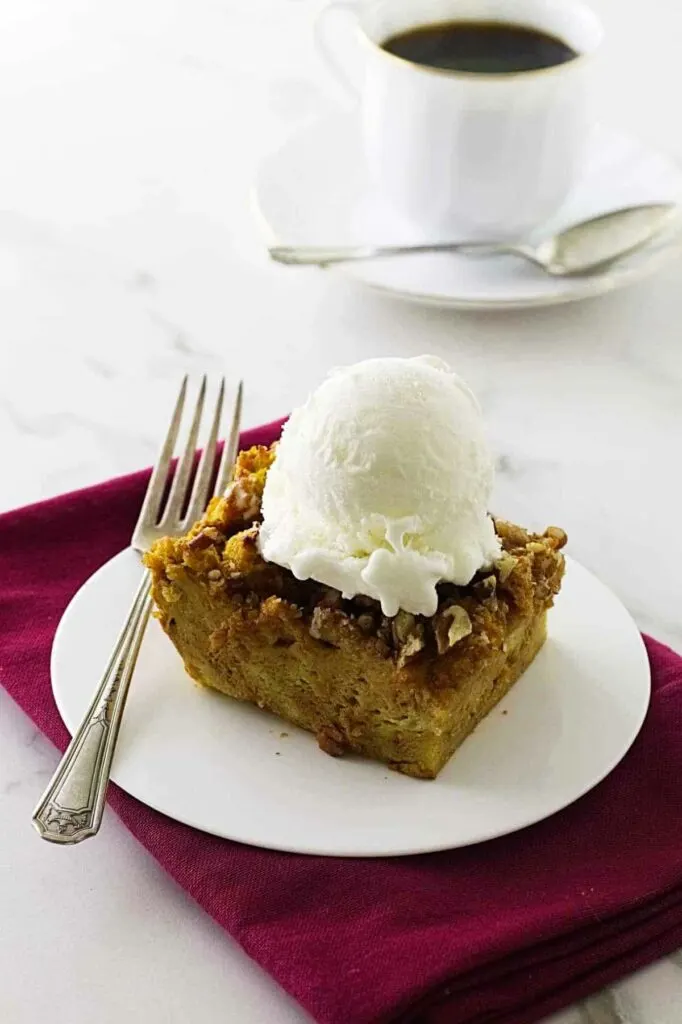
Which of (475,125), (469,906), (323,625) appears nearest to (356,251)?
(475,125)

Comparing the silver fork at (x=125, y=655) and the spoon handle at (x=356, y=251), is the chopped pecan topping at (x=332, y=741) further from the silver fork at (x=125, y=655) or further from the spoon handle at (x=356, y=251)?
the spoon handle at (x=356, y=251)

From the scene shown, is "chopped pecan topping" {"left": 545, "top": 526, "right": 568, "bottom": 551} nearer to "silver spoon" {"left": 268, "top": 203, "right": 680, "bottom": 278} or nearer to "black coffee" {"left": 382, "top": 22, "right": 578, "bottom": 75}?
"silver spoon" {"left": 268, "top": 203, "right": 680, "bottom": 278}

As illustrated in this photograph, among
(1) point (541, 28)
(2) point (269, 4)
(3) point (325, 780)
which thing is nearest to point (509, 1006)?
(3) point (325, 780)

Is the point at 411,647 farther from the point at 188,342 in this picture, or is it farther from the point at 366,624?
the point at 188,342

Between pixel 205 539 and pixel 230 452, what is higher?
pixel 205 539

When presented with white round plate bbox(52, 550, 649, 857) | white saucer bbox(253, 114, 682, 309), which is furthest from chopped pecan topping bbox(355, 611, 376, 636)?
white saucer bbox(253, 114, 682, 309)

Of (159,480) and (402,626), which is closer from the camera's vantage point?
(402,626)

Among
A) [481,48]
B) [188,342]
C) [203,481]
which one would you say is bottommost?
[188,342]

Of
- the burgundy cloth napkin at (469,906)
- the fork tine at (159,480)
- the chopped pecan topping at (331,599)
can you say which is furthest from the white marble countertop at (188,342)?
the chopped pecan topping at (331,599)
